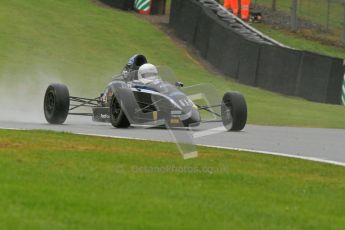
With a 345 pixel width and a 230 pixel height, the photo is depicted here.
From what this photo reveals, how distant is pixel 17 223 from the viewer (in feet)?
25.2

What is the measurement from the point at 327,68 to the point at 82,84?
22.9 feet

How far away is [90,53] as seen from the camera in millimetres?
35906

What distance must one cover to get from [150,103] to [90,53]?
17.5 meters

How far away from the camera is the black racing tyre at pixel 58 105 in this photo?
19531 millimetres

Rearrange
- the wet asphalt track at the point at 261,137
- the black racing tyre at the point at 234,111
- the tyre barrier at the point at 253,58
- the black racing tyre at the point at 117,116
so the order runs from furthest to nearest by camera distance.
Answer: the tyre barrier at the point at 253,58, the black racing tyre at the point at 117,116, the black racing tyre at the point at 234,111, the wet asphalt track at the point at 261,137

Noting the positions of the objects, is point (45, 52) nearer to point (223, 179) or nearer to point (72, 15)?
point (72, 15)

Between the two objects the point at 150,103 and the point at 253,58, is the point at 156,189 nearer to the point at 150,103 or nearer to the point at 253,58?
the point at 150,103
